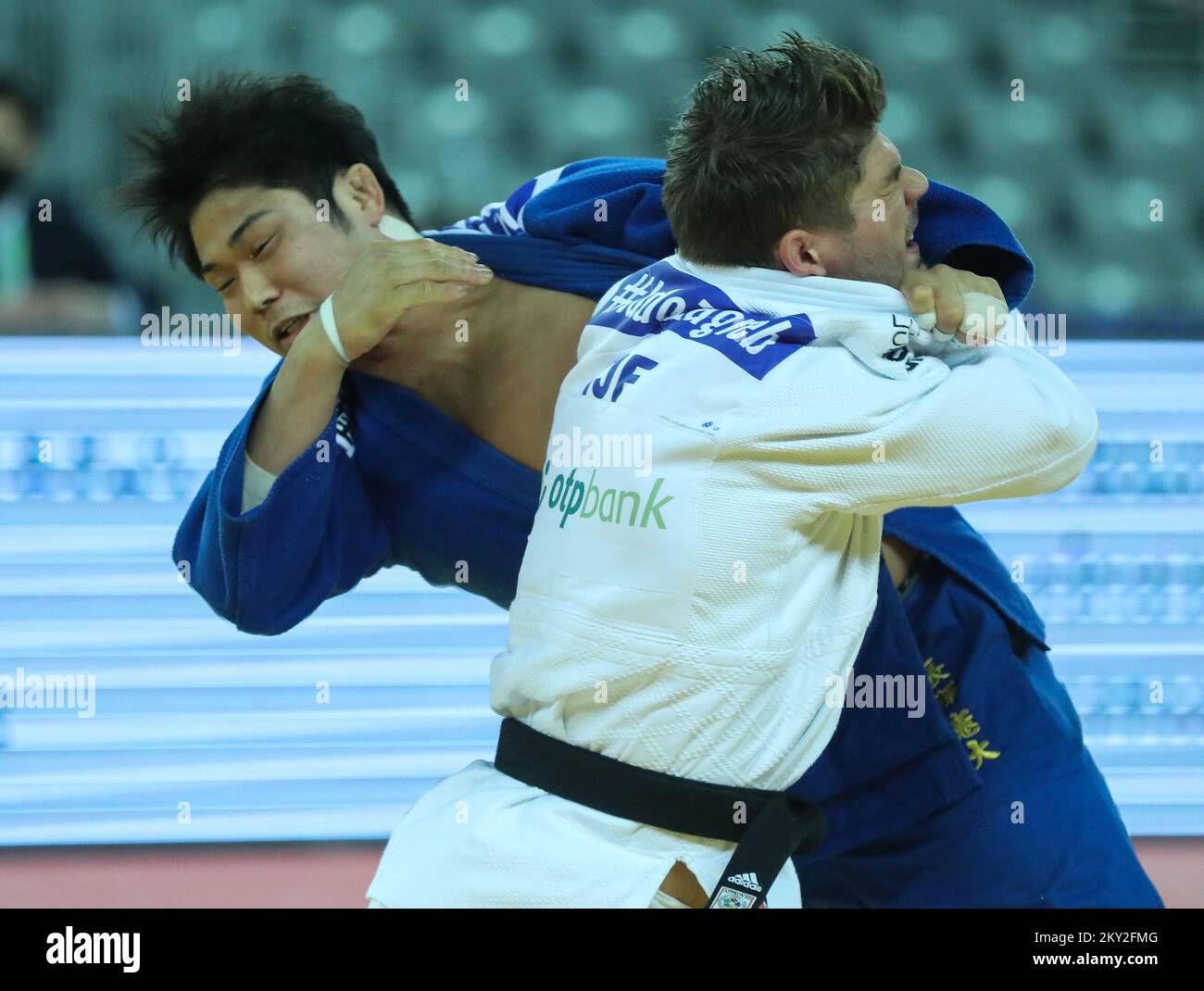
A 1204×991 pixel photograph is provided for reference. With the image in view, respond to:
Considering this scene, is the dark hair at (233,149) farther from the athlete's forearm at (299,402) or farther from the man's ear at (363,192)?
the athlete's forearm at (299,402)

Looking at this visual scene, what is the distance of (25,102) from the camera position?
7.72ft

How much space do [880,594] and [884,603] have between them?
11mm

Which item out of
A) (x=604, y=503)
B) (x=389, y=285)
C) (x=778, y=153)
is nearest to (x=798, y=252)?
(x=778, y=153)

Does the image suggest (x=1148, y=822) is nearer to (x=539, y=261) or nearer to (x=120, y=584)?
(x=539, y=261)

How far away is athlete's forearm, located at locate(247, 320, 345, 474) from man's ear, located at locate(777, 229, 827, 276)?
45 centimetres

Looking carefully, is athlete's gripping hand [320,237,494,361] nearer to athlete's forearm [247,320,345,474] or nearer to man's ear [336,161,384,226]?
athlete's forearm [247,320,345,474]

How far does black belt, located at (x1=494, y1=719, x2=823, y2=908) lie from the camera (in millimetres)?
1039

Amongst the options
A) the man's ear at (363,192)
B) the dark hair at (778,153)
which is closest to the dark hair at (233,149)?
the man's ear at (363,192)

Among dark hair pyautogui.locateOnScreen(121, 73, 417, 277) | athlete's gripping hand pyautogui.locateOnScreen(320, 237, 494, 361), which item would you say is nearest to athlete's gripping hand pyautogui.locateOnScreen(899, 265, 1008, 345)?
athlete's gripping hand pyautogui.locateOnScreen(320, 237, 494, 361)

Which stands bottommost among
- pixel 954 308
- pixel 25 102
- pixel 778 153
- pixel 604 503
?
pixel 604 503

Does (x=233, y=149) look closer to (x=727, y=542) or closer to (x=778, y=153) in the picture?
(x=778, y=153)

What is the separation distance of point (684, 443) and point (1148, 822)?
1369mm

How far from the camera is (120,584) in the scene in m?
2.04
